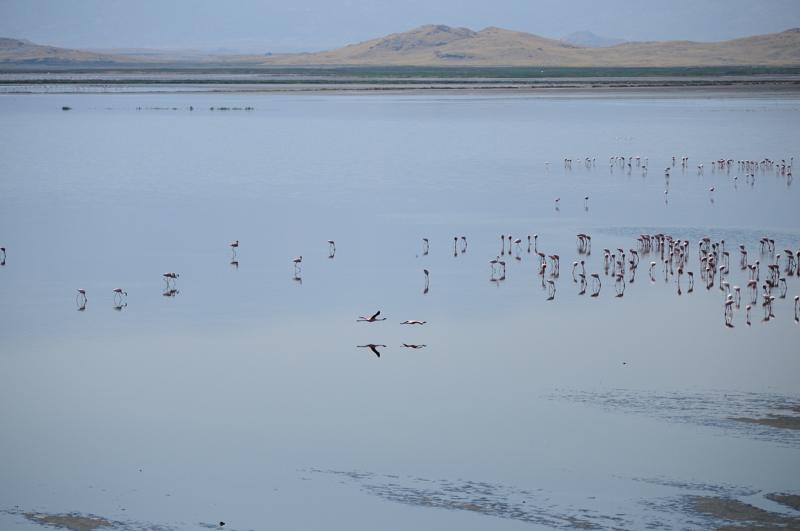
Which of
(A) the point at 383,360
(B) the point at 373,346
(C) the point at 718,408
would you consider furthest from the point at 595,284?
(C) the point at 718,408

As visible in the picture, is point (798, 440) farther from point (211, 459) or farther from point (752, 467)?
point (211, 459)

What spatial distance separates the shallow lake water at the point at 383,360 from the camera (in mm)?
11094

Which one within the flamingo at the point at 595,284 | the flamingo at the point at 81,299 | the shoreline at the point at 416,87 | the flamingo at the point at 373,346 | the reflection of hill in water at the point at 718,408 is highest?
the shoreline at the point at 416,87

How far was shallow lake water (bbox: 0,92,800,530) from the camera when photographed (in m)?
11.1

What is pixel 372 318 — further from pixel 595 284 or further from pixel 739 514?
pixel 739 514

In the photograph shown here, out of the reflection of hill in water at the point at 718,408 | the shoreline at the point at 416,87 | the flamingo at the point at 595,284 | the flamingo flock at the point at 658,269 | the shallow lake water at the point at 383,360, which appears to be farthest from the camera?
the shoreline at the point at 416,87

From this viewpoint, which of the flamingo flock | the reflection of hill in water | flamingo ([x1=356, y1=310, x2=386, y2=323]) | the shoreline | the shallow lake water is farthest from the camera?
the shoreline

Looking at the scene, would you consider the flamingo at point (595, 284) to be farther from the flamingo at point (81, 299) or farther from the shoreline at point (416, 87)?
the shoreline at point (416, 87)

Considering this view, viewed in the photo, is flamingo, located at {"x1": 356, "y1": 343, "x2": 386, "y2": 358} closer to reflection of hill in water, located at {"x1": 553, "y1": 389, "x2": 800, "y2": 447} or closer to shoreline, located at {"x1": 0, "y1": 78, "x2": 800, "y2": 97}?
reflection of hill in water, located at {"x1": 553, "y1": 389, "x2": 800, "y2": 447}

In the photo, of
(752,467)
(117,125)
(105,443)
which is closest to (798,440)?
(752,467)

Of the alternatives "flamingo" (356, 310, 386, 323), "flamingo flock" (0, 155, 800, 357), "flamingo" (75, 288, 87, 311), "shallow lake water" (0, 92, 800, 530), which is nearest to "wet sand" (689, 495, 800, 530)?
"shallow lake water" (0, 92, 800, 530)

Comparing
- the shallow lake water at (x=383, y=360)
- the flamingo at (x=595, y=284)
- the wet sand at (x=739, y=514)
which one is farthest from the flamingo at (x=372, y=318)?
the wet sand at (x=739, y=514)

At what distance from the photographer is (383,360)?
15.6 m

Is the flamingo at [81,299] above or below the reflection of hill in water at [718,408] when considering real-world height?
below
